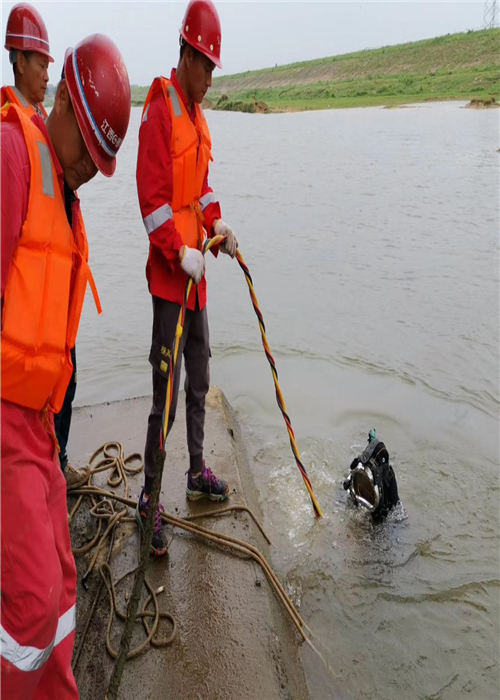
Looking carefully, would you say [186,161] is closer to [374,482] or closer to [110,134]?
[110,134]

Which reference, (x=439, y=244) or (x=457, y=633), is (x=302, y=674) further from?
(x=439, y=244)

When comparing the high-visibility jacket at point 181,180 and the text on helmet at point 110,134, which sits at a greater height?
the text on helmet at point 110,134

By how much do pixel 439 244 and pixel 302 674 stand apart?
8617mm

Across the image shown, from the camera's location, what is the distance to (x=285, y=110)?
164 feet

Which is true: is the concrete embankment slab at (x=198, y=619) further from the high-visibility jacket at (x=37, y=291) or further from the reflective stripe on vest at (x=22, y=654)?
the high-visibility jacket at (x=37, y=291)

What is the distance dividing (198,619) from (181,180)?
2.07 metres

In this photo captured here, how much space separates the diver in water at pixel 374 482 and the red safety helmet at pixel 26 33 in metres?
3.30

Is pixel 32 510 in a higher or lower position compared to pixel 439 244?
higher

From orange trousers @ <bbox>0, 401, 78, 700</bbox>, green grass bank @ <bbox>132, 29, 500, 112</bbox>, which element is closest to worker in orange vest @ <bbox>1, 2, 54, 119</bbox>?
orange trousers @ <bbox>0, 401, 78, 700</bbox>

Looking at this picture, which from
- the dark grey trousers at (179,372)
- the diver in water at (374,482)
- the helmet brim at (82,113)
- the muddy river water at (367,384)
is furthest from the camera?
the diver in water at (374,482)

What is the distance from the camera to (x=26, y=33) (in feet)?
11.1

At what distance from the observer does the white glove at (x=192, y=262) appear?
257cm

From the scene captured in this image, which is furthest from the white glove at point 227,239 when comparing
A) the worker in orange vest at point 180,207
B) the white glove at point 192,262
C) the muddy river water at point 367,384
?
the muddy river water at point 367,384

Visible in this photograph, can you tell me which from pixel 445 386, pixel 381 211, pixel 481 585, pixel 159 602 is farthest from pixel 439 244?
pixel 159 602
